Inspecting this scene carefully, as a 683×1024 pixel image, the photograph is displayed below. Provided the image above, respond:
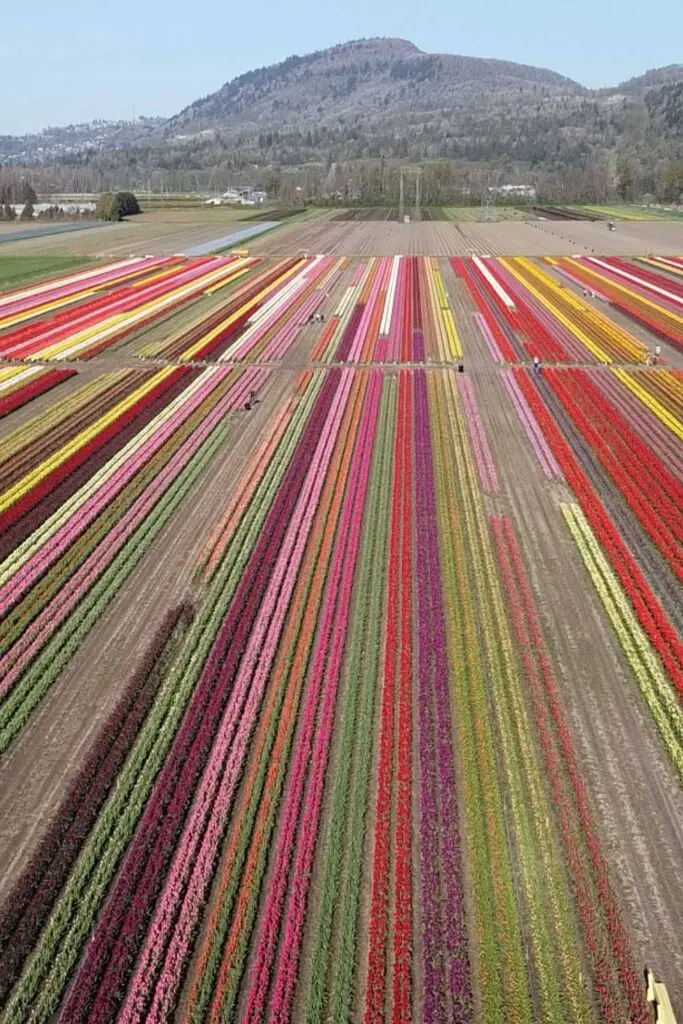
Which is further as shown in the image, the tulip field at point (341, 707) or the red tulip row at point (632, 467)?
the red tulip row at point (632, 467)

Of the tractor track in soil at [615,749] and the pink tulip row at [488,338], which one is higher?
the pink tulip row at [488,338]

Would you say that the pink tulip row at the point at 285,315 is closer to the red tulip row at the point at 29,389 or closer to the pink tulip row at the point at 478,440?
the red tulip row at the point at 29,389

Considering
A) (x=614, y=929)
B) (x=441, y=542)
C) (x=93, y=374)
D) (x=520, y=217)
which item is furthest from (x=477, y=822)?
(x=520, y=217)

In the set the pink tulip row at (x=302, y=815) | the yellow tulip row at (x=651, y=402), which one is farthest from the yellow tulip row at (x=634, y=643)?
the yellow tulip row at (x=651, y=402)

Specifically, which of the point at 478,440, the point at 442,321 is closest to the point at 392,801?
the point at 478,440

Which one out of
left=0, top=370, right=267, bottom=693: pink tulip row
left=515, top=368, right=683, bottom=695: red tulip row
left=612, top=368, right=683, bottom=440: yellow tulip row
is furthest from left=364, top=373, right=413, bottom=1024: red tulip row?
left=612, top=368, right=683, bottom=440: yellow tulip row

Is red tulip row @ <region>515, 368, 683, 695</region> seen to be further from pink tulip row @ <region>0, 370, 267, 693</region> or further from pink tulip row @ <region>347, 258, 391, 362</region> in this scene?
pink tulip row @ <region>347, 258, 391, 362</region>

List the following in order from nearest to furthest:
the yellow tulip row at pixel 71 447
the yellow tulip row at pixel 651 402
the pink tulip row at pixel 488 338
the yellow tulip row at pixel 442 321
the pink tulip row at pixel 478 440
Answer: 1. the yellow tulip row at pixel 71 447
2. the pink tulip row at pixel 478 440
3. the yellow tulip row at pixel 651 402
4. the pink tulip row at pixel 488 338
5. the yellow tulip row at pixel 442 321
